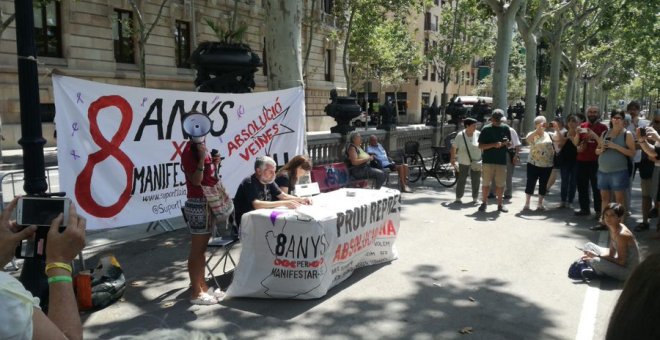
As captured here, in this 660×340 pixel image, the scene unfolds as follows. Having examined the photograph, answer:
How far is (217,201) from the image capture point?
554 centimetres

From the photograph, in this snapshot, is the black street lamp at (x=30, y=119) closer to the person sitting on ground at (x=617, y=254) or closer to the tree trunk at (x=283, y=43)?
the tree trunk at (x=283, y=43)

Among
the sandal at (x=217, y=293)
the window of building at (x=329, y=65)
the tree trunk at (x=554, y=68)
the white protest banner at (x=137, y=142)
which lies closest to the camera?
the sandal at (x=217, y=293)

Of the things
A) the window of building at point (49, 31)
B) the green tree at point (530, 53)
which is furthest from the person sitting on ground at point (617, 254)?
the window of building at point (49, 31)

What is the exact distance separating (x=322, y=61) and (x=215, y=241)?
121 ft

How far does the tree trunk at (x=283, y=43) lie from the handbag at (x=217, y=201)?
4.81 meters

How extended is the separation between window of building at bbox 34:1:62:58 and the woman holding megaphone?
2182 cm

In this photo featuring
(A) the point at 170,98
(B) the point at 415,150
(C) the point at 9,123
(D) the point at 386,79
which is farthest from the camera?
(D) the point at 386,79

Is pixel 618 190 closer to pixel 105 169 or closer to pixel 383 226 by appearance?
pixel 383 226

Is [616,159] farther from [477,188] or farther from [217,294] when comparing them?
[217,294]

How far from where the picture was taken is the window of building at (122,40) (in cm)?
2688

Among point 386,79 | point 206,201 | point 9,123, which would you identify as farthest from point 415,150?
point 386,79

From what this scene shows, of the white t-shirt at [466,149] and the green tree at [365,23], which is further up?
the green tree at [365,23]

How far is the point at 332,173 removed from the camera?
10688 millimetres

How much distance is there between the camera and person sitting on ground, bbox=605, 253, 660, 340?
3.44 ft
